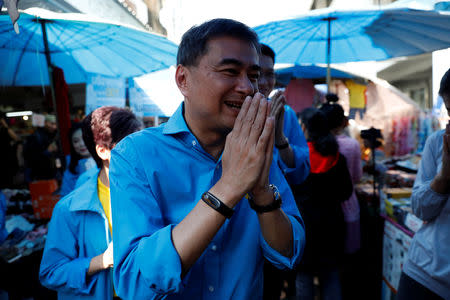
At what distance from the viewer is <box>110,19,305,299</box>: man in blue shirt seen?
33.7 inches

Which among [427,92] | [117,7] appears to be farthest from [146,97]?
[427,92]

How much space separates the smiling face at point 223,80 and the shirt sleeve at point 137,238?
0.33 metres

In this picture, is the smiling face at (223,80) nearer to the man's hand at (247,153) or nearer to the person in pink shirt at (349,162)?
the man's hand at (247,153)

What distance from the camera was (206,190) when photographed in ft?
3.75

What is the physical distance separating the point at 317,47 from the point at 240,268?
406 cm

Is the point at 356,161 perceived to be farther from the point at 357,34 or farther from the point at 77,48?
the point at 77,48

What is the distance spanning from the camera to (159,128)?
1.27 m

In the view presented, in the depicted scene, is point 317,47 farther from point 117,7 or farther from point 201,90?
point 117,7

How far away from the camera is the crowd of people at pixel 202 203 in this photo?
0.87 metres

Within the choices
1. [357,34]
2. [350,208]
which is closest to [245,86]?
[350,208]

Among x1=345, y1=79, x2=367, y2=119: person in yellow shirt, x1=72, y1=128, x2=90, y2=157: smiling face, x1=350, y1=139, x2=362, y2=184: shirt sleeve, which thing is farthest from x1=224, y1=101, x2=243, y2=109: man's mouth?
x1=345, y1=79, x2=367, y2=119: person in yellow shirt

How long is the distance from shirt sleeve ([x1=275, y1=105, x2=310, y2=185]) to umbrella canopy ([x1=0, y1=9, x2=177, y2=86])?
192cm

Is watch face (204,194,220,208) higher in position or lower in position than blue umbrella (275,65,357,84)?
lower

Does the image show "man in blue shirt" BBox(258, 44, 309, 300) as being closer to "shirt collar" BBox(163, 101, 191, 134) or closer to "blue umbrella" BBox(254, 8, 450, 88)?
"shirt collar" BBox(163, 101, 191, 134)
